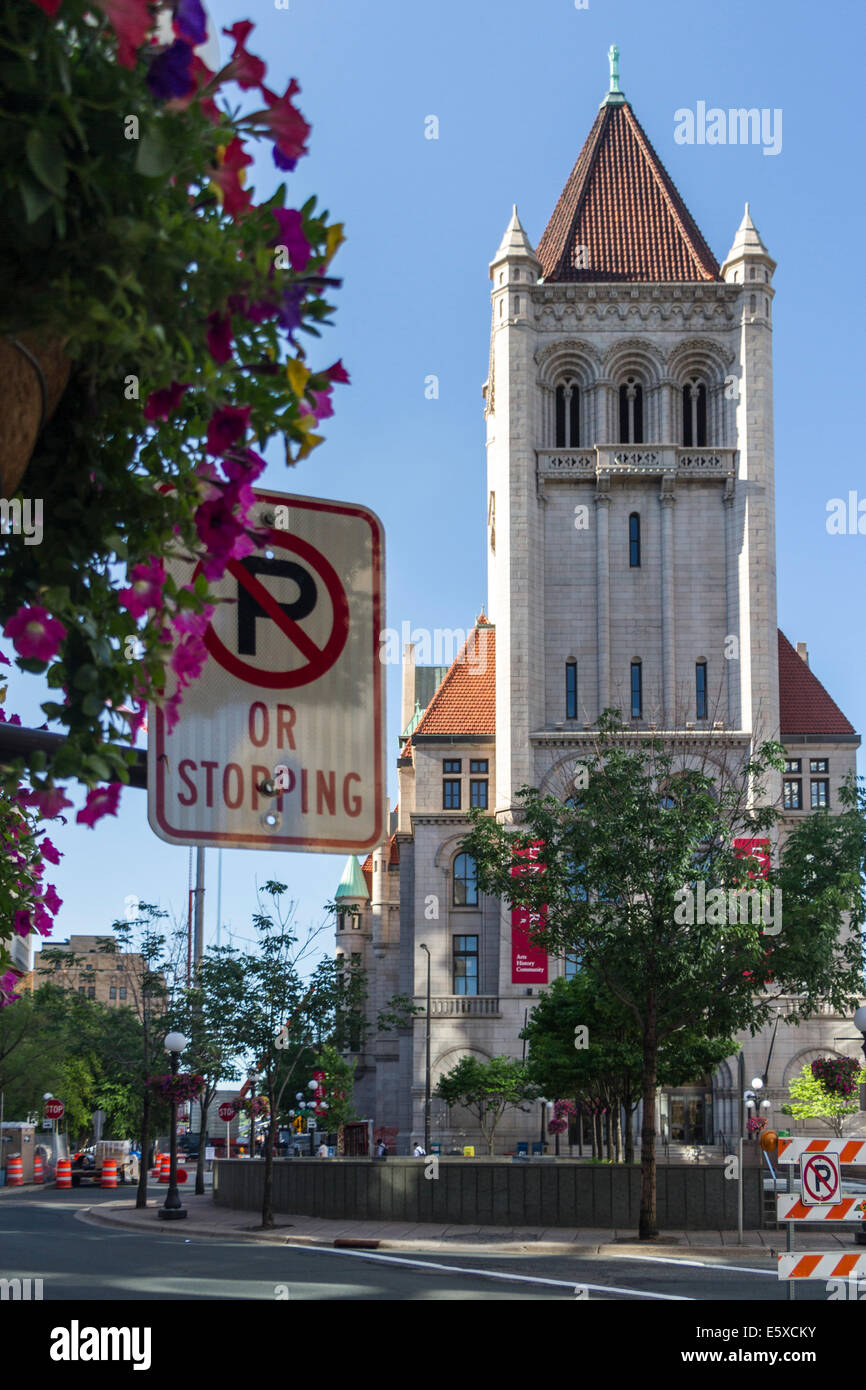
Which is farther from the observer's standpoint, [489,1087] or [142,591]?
[489,1087]

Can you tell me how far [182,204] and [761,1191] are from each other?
101 ft

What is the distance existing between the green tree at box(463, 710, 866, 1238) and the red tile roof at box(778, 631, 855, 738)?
39.9 m

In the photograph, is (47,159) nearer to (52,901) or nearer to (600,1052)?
(52,901)

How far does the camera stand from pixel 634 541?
70562 millimetres

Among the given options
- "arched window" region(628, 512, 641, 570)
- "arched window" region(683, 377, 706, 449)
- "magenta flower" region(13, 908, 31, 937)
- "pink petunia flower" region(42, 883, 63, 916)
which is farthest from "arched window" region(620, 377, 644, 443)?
"magenta flower" region(13, 908, 31, 937)

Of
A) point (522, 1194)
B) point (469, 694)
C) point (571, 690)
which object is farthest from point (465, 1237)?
point (469, 694)

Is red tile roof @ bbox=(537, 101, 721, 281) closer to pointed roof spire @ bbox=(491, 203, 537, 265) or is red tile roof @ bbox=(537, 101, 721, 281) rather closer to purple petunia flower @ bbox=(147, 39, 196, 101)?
pointed roof spire @ bbox=(491, 203, 537, 265)

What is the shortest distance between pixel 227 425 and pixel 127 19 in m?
0.87

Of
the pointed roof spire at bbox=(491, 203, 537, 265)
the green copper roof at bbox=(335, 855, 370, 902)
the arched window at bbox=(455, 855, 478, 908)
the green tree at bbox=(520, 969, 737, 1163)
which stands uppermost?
the pointed roof spire at bbox=(491, 203, 537, 265)

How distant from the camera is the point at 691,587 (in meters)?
70.1

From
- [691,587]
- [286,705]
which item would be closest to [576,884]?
[286,705]

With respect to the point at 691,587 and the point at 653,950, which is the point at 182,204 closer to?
the point at 653,950

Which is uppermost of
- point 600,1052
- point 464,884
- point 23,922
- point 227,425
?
point 464,884

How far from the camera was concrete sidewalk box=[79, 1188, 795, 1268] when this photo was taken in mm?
27156
